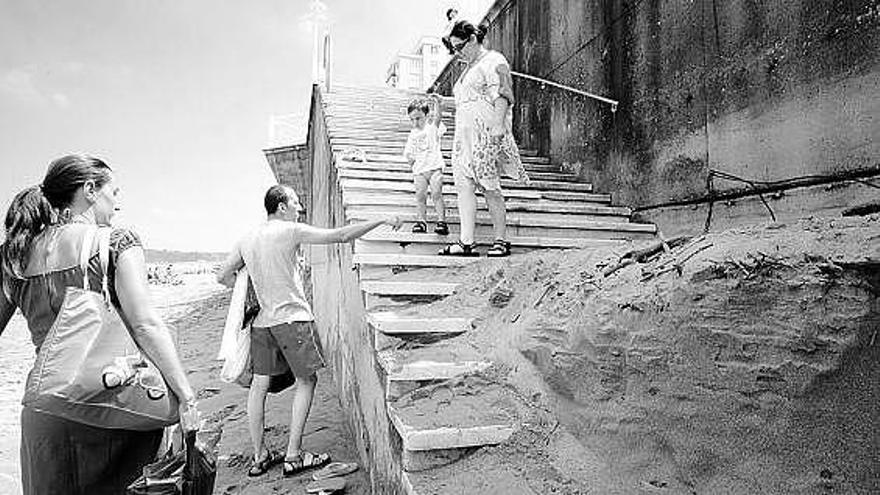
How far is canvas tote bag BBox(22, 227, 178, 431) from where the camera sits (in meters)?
1.60

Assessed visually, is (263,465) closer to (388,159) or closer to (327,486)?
(327,486)

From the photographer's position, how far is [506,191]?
17.4ft

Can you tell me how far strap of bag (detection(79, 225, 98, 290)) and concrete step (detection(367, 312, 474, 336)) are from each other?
134 centimetres

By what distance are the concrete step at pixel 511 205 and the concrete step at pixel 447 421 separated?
8.16 feet

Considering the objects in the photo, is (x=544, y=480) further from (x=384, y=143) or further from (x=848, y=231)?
(x=384, y=143)

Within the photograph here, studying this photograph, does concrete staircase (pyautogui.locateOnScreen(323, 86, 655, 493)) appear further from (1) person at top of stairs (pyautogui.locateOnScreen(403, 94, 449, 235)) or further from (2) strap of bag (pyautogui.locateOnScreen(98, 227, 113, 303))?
(2) strap of bag (pyautogui.locateOnScreen(98, 227, 113, 303))

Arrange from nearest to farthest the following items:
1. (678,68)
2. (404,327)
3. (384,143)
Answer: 1. (404,327)
2. (678,68)
3. (384,143)

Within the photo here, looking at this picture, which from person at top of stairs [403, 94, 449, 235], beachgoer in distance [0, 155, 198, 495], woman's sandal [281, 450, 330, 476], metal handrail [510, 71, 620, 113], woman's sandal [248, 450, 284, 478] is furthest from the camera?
metal handrail [510, 71, 620, 113]

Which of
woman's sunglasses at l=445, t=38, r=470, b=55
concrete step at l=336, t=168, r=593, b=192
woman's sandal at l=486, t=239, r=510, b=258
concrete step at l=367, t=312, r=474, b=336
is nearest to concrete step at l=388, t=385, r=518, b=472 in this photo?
concrete step at l=367, t=312, r=474, b=336

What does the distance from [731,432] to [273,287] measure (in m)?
2.63

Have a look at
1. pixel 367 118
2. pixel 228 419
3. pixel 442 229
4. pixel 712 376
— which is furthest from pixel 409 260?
pixel 367 118

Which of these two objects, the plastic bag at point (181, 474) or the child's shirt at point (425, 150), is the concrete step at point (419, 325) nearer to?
the plastic bag at point (181, 474)

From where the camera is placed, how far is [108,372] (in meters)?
1.65

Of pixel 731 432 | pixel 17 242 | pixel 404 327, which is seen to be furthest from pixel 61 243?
pixel 731 432
